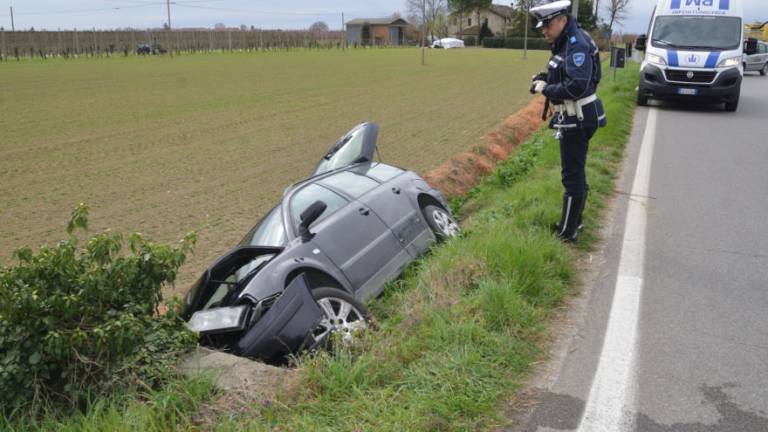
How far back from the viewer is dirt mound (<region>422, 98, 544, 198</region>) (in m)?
11.2

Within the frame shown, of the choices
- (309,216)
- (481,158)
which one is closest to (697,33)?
(481,158)

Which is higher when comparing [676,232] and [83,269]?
[83,269]

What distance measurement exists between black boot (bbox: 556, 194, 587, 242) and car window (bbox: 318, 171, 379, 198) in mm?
1684

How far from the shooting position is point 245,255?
17.0 ft

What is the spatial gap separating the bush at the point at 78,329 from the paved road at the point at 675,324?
6.47 ft

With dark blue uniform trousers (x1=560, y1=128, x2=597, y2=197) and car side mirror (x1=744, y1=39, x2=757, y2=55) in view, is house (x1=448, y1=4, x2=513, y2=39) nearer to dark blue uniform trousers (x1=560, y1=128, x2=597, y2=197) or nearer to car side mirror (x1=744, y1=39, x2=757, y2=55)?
car side mirror (x1=744, y1=39, x2=757, y2=55)

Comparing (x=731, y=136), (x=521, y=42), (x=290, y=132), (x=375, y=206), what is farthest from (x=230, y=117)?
(x=521, y=42)

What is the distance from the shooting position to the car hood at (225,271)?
5062 millimetres

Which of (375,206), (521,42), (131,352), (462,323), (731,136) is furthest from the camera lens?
(521,42)

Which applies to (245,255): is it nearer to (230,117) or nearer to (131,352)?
(131,352)

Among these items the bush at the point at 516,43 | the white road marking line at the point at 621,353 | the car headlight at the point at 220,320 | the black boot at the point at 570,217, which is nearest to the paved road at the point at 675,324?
the white road marking line at the point at 621,353

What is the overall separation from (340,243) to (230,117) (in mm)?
16600

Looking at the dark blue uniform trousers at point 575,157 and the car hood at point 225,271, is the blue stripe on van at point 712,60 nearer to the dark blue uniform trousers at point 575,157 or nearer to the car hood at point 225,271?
the dark blue uniform trousers at point 575,157

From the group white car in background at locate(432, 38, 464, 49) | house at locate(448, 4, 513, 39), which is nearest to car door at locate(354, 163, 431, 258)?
white car in background at locate(432, 38, 464, 49)
